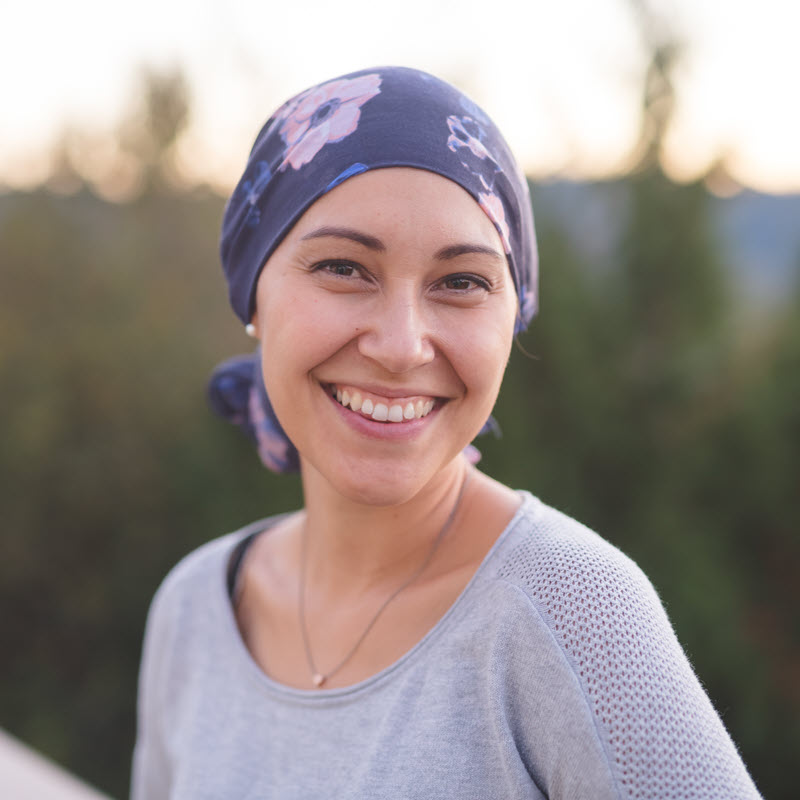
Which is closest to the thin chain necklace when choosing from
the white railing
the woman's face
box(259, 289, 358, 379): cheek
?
the woman's face

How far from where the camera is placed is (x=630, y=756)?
111cm

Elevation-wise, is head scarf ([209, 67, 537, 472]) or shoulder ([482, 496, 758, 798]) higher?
head scarf ([209, 67, 537, 472])

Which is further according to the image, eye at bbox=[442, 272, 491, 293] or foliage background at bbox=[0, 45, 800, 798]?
foliage background at bbox=[0, 45, 800, 798]

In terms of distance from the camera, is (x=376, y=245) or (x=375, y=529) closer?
(x=376, y=245)

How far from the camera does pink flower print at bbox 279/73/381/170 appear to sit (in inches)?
55.1

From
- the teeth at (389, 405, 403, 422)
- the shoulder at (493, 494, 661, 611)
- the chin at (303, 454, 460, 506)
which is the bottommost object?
the shoulder at (493, 494, 661, 611)

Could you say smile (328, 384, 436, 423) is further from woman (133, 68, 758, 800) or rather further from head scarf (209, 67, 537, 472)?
head scarf (209, 67, 537, 472)

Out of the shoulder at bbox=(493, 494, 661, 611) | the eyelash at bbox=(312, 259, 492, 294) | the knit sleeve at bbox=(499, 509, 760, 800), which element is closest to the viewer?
the knit sleeve at bbox=(499, 509, 760, 800)

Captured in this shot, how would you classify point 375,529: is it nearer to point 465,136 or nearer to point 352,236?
point 352,236

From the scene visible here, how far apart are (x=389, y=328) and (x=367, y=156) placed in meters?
0.28

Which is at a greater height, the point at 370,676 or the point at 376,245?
the point at 376,245

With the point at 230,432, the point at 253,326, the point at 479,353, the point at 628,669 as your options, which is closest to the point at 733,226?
the point at 230,432

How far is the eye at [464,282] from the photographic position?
53.4 inches

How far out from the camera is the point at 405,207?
4.29 ft
